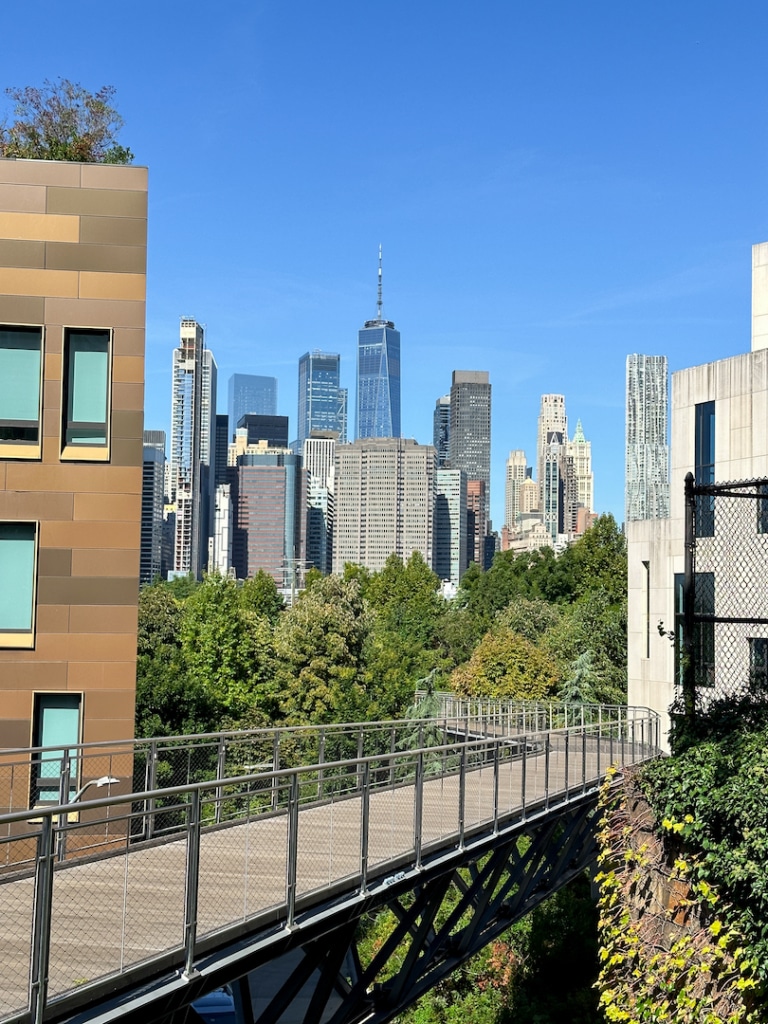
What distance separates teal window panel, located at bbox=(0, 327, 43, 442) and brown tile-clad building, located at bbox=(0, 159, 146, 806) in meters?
0.01

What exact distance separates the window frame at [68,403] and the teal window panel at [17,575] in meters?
1.07

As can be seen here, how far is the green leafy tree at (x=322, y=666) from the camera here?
55344 mm

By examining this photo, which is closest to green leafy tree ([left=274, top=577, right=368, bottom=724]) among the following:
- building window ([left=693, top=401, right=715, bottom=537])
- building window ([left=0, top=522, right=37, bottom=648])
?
building window ([left=693, top=401, right=715, bottom=537])

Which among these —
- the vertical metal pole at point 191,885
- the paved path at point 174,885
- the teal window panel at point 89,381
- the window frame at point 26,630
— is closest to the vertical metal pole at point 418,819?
the paved path at point 174,885

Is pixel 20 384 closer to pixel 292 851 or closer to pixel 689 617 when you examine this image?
pixel 292 851

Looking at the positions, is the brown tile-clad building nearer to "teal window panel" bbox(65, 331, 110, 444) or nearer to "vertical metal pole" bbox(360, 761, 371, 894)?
"teal window panel" bbox(65, 331, 110, 444)

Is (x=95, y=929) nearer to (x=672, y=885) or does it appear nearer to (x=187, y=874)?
(x=187, y=874)

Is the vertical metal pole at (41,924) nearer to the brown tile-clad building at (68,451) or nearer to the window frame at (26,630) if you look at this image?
the brown tile-clad building at (68,451)

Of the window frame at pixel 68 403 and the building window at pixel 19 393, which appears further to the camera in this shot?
the window frame at pixel 68 403

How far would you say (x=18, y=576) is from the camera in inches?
593

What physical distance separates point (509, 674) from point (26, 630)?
126 feet

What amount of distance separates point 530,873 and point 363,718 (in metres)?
40.8

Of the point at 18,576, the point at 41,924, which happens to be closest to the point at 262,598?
the point at 18,576

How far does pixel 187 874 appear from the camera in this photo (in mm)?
7355
